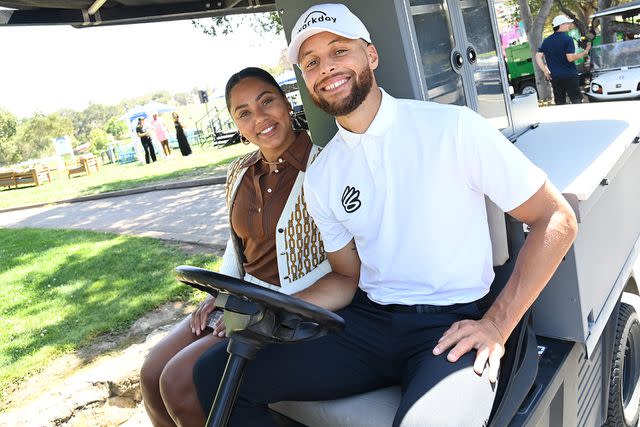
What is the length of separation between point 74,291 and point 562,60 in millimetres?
7888

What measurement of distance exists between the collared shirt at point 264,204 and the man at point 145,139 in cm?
1556

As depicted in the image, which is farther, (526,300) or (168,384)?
(168,384)

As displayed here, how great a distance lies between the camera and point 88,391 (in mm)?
2984

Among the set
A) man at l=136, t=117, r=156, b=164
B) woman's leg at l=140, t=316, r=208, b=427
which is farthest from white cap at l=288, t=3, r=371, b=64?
man at l=136, t=117, r=156, b=164

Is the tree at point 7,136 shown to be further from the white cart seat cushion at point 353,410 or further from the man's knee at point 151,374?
the white cart seat cushion at point 353,410

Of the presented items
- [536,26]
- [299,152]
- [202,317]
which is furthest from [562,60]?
[202,317]

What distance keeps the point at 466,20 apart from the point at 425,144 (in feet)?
4.61

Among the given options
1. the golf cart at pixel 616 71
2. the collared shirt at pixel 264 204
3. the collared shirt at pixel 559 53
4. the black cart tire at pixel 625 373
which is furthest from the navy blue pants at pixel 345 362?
the golf cart at pixel 616 71

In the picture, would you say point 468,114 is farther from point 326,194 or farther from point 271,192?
point 271,192

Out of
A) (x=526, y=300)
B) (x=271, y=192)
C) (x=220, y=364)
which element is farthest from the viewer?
(x=271, y=192)

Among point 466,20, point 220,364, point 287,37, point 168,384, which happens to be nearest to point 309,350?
point 220,364

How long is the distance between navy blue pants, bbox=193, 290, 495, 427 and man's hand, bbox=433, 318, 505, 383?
0.03m

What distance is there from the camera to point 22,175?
1825cm

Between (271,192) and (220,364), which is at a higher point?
(271,192)
